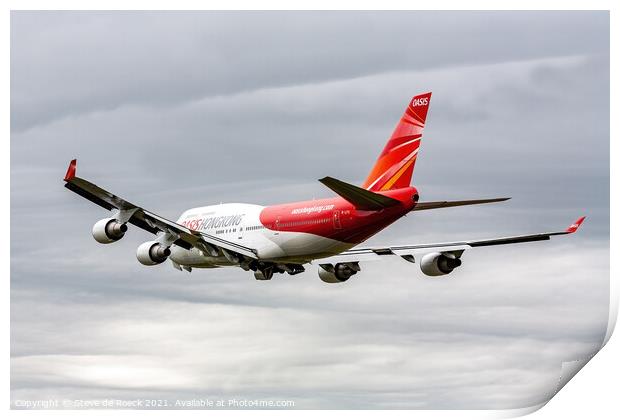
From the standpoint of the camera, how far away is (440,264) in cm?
6353

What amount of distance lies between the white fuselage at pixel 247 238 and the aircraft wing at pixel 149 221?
29.6 inches

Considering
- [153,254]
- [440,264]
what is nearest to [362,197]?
[440,264]

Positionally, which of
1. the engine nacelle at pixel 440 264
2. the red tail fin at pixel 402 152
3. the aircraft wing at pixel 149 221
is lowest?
the engine nacelle at pixel 440 264

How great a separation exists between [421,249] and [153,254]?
577 inches

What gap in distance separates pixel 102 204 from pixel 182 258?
10996 mm

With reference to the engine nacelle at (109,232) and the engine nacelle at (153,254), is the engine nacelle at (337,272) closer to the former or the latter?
the engine nacelle at (153,254)

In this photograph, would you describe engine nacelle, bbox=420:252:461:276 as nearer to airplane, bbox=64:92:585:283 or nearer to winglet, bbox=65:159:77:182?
airplane, bbox=64:92:585:283

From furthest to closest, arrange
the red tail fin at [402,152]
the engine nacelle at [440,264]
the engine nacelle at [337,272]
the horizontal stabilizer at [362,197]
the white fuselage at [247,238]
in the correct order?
1. the engine nacelle at [337,272]
2. the white fuselage at [247,238]
3. the red tail fin at [402,152]
4. the engine nacelle at [440,264]
5. the horizontal stabilizer at [362,197]

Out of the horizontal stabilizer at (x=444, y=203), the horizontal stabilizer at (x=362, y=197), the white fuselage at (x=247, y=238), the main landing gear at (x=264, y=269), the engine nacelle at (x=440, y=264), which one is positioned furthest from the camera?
the main landing gear at (x=264, y=269)

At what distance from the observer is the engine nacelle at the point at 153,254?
218 feet

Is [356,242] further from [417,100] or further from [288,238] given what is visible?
[417,100]

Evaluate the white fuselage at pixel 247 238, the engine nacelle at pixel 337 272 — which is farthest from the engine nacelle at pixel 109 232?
the engine nacelle at pixel 337 272

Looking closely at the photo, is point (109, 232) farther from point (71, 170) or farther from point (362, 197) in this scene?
point (362, 197)

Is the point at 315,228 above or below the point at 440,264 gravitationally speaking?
above
